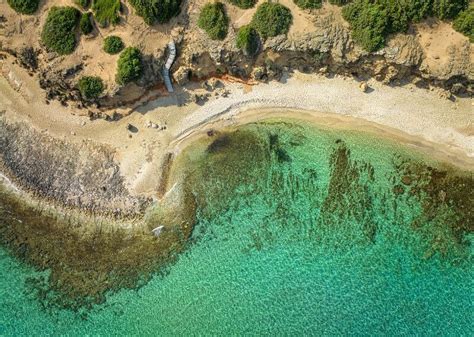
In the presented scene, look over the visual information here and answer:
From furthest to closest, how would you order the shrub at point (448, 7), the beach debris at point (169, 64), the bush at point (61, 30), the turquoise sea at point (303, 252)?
the turquoise sea at point (303, 252), the beach debris at point (169, 64), the bush at point (61, 30), the shrub at point (448, 7)

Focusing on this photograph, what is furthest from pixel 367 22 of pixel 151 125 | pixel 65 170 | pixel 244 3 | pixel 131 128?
pixel 65 170

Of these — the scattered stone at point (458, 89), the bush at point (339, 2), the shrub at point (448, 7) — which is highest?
the shrub at point (448, 7)

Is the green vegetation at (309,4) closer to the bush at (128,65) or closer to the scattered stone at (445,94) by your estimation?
the scattered stone at (445,94)

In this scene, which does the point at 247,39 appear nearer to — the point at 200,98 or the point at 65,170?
the point at 200,98

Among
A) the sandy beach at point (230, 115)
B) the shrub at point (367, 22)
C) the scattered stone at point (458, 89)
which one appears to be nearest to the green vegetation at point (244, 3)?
the sandy beach at point (230, 115)

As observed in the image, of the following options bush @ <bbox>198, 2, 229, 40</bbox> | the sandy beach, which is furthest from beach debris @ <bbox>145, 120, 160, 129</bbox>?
bush @ <bbox>198, 2, 229, 40</bbox>

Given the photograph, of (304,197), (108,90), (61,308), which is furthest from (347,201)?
(61,308)
